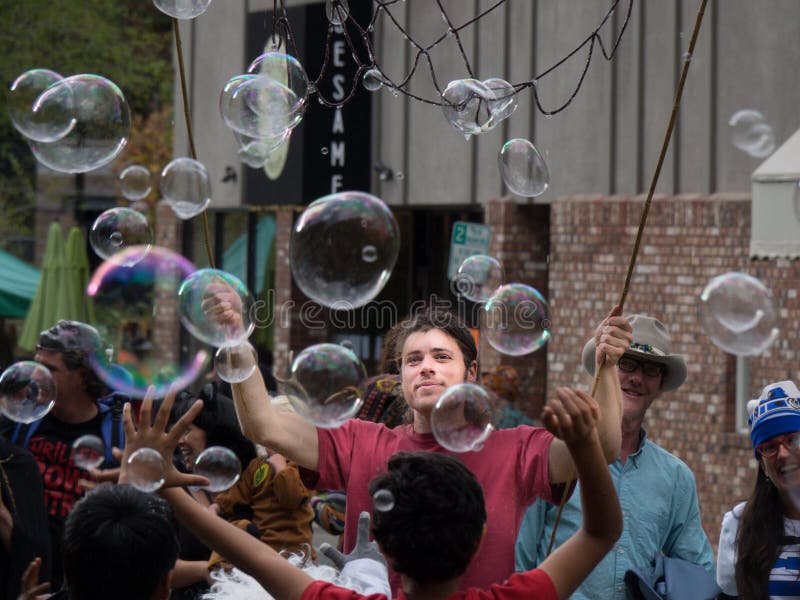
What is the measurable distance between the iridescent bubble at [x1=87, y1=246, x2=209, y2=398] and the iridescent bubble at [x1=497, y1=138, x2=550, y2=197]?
1.35 metres

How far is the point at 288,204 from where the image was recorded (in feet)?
45.3

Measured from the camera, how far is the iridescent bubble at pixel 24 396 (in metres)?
4.69

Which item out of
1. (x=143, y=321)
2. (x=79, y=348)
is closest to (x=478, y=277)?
(x=79, y=348)

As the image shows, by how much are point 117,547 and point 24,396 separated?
2.09m

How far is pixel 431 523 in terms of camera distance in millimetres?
2695

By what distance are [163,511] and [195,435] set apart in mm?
2254

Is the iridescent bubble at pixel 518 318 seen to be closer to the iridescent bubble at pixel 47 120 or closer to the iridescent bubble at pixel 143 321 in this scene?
the iridescent bubble at pixel 143 321

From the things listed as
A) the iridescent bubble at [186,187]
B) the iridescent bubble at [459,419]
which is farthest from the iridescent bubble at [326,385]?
the iridescent bubble at [186,187]

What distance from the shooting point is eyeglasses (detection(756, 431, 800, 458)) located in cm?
393

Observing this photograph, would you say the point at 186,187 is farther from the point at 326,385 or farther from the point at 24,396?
the point at 326,385

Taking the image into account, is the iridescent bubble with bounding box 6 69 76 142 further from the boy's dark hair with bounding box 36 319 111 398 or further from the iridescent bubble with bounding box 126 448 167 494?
the iridescent bubble with bounding box 126 448 167 494

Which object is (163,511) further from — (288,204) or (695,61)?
(288,204)

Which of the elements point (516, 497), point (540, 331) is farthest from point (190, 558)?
point (516, 497)

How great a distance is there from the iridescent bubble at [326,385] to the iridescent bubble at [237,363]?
0.64 feet
